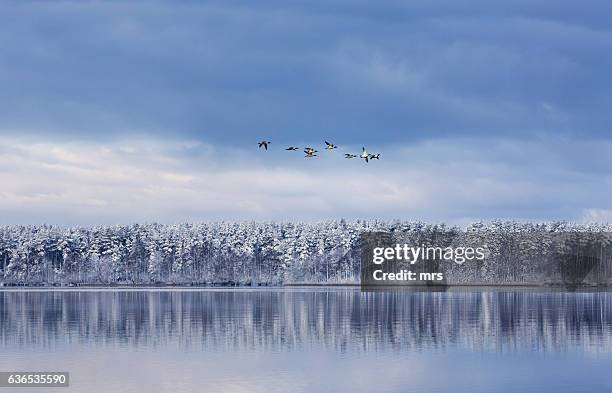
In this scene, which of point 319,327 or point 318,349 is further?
point 319,327

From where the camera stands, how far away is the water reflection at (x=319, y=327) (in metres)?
59.8

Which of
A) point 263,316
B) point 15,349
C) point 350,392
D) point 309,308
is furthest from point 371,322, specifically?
point 350,392

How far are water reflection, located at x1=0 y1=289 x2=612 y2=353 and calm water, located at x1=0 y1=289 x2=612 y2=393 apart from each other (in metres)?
0.09

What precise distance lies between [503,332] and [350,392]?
28.4m

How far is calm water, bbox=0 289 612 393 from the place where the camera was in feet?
145

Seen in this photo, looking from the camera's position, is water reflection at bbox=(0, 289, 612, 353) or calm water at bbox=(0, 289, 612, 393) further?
water reflection at bbox=(0, 289, 612, 353)

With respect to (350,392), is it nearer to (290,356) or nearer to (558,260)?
(290,356)

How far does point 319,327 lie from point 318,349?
1492 cm

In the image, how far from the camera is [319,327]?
7181cm

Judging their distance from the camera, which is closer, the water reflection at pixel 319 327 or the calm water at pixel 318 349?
the calm water at pixel 318 349

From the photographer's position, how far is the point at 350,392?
135 ft

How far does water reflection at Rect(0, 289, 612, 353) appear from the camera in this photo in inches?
2356

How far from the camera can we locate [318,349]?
5691 centimetres

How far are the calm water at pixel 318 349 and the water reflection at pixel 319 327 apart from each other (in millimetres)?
85
